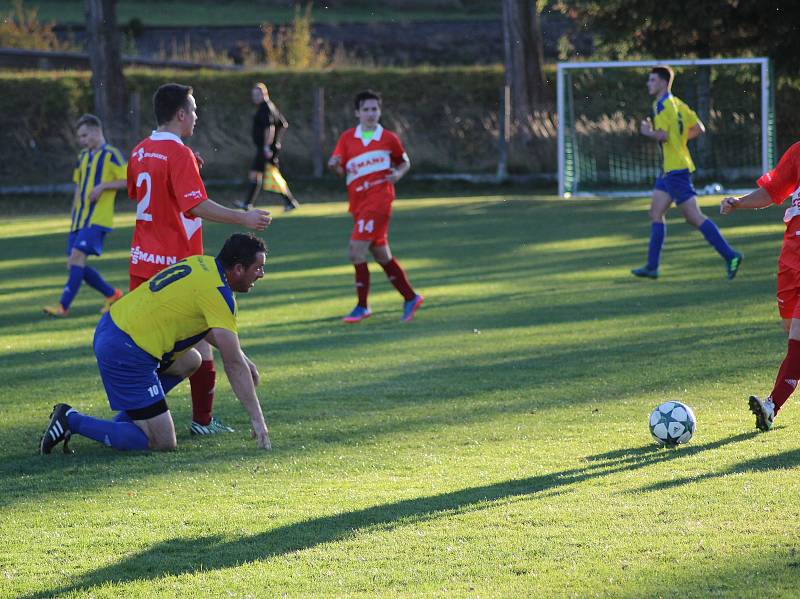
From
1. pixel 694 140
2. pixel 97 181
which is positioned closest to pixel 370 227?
pixel 97 181

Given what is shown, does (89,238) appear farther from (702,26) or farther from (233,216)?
(702,26)

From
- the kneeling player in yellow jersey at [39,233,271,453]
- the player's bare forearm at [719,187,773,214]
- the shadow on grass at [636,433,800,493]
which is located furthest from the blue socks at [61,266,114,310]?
the shadow on grass at [636,433,800,493]

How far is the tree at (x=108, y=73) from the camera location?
2639 cm

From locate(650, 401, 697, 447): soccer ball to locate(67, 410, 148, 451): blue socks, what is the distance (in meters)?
2.67

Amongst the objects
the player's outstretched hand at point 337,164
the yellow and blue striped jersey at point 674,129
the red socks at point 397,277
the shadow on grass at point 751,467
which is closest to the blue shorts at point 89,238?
the player's outstretched hand at point 337,164

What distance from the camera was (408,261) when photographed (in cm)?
1493

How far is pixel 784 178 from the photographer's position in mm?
6730

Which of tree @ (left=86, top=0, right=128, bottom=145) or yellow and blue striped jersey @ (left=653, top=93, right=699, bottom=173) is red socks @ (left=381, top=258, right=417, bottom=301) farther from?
tree @ (left=86, top=0, right=128, bottom=145)

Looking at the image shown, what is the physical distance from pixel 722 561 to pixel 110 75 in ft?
79.7

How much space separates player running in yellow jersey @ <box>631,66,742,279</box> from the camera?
40.3ft

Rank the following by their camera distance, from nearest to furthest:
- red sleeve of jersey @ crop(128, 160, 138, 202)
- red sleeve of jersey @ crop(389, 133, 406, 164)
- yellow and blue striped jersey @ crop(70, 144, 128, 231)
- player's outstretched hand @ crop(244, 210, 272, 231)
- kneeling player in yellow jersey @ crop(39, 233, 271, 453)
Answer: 1. kneeling player in yellow jersey @ crop(39, 233, 271, 453)
2. player's outstretched hand @ crop(244, 210, 272, 231)
3. red sleeve of jersey @ crop(128, 160, 138, 202)
4. red sleeve of jersey @ crop(389, 133, 406, 164)
5. yellow and blue striped jersey @ crop(70, 144, 128, 231)

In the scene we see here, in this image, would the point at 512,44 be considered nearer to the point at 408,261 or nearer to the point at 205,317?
the point at 408,261

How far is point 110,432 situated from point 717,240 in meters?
7.53

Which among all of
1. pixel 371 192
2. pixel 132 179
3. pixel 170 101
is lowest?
pixel 371 192
